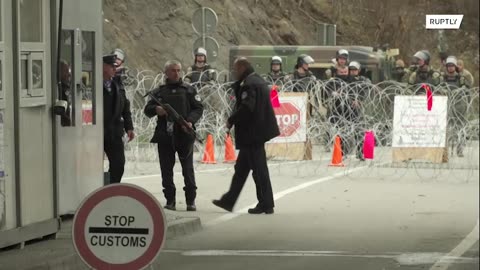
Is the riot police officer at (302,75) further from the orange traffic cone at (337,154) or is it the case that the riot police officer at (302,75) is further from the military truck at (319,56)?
the orange traffic cone at (337,154)

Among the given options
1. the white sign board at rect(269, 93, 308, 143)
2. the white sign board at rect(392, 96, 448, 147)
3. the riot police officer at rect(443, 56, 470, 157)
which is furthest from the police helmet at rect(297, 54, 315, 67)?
the riot police officer at rect(443, 56, 470, 157)

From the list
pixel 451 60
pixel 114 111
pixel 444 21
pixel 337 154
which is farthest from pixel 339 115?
pixel 444 21

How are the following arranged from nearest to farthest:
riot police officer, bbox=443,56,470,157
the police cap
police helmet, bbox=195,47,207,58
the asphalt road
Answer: the asphalt road < the police cap < police helmet, bbox=195,47,207,58 < riot police officer, bbox=443,56,470,157

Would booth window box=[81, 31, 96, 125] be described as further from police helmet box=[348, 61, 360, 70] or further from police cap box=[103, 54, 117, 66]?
→ police helmet box=[348, 61, 360, 70]

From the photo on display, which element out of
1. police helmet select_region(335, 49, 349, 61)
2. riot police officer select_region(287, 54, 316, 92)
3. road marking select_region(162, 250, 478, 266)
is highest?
police helmet select_region(335, 49, 349, 61)

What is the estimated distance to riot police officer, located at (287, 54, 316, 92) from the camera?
18391 millimetres

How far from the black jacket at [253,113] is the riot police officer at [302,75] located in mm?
5657

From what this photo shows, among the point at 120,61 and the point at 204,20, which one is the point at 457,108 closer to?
the point at 204,20

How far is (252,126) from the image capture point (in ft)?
40.9

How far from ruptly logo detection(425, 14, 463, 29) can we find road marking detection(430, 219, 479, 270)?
79.6 inches

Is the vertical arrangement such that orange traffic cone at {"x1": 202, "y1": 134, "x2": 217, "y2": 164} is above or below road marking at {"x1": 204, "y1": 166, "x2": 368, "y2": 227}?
above

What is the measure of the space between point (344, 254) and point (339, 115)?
773cm

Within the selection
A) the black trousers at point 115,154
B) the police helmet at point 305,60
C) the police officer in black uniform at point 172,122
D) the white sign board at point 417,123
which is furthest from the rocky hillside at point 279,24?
the police helmet at point 305,60

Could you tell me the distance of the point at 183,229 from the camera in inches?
437
